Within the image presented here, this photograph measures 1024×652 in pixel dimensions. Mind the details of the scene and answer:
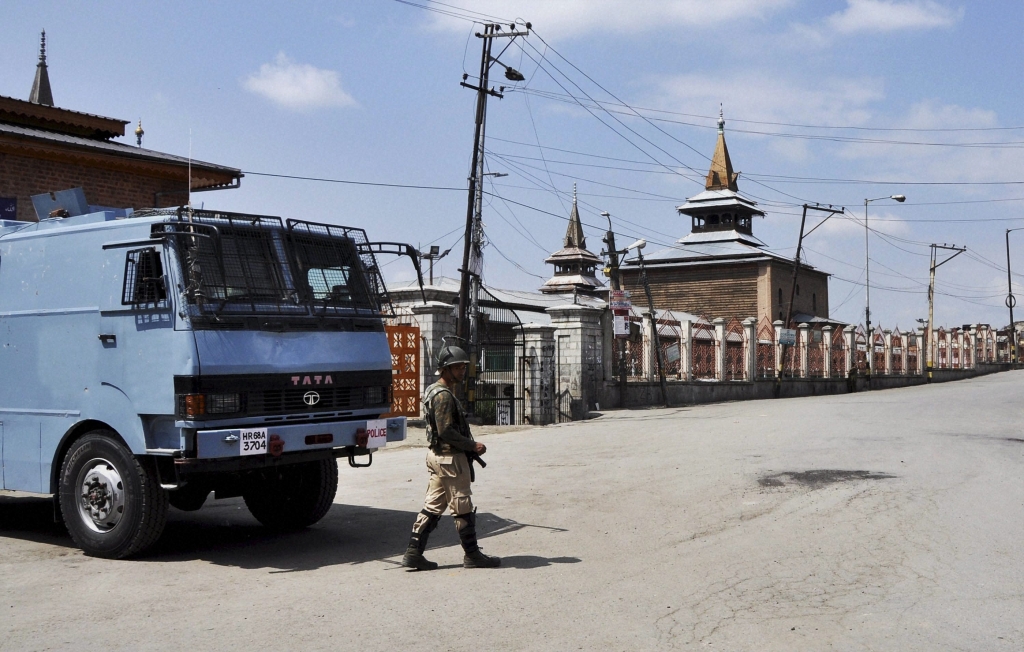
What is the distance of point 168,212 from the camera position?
824cm

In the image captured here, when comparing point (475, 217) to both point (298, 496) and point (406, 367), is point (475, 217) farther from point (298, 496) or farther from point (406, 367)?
point (298, 496)

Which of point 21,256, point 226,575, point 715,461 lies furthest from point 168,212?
point 715,461

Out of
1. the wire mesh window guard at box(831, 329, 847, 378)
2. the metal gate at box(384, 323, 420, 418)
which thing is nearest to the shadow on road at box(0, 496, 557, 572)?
the metal gate at box(384, 323, 420, 418)

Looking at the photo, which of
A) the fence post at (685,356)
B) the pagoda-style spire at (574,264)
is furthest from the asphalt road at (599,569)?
the pagoda-style spire at (574,264)

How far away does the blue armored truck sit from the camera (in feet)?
24.9

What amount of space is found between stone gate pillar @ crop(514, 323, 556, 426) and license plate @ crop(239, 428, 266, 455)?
15.8 metres

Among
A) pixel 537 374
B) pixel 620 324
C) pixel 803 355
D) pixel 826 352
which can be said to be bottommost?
pixel 537 374

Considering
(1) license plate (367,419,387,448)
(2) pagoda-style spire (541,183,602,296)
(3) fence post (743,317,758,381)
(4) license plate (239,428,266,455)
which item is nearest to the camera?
(4) license plate (239,428,266,455)

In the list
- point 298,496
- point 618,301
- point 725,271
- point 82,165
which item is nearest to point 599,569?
point 298,496

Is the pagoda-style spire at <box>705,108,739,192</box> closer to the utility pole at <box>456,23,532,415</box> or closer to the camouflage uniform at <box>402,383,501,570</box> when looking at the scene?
the utility pole at <box>456,23,532,415</box>

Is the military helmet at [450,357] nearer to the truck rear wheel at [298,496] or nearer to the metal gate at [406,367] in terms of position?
the truck rear wheel at [298,496]

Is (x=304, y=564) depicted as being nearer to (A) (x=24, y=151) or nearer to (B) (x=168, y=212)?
(B) (x=168, y=212)

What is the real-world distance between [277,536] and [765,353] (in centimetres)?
3175

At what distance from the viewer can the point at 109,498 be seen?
312 inches
